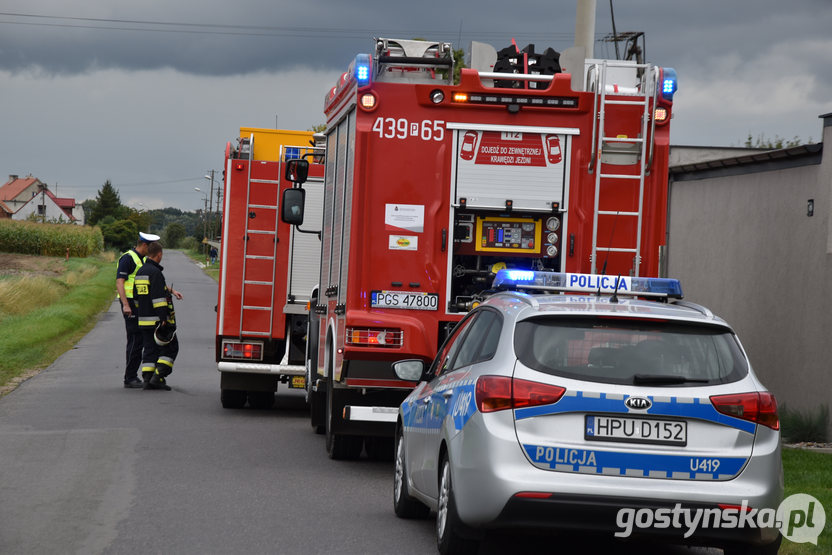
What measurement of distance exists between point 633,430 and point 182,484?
4312 mm

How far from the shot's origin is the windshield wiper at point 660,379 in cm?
614

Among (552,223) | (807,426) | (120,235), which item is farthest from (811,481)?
(120,235)

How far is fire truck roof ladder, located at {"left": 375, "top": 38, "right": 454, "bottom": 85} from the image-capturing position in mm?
10195

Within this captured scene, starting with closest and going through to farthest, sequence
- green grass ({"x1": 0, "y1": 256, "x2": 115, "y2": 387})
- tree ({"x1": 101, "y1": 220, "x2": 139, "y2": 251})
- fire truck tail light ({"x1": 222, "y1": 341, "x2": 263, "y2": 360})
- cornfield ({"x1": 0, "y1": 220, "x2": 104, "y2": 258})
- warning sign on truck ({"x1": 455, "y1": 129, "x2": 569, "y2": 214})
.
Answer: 1. warning sign on truck ({"x1": 455, "y1": 129, "x2": 569, "y2": 214})
2. fire truck tail light ({"x1": 222, "y1": 341, "x2": 263, "y2": 360})
3. green grass ({"x1": 0, "y1": 256, "x2": 115, "y2": 387})
4. cornfield ({"x1": 0, "y1": 220, "x2": 104, "y2": 258})
5. tree ({"x1": 101, "y1": 220, "x2": 139, "y2": 251})

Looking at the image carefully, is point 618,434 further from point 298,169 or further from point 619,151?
point 298,169

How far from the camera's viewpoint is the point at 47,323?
28891mm

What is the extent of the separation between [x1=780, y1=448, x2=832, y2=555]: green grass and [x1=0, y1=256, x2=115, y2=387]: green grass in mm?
11204

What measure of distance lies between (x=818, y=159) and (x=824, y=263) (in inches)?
48.2

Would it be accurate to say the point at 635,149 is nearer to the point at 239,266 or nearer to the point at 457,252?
the point at 457,252

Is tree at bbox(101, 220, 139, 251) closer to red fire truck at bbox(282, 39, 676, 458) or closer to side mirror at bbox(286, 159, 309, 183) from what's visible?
side mirror at bbox(286, 159, 309, 183)

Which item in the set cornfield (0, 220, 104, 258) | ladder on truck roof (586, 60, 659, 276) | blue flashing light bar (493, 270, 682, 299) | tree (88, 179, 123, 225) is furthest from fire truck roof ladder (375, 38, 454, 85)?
tree (88, 179, 123, 225)

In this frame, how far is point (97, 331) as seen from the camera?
29484mm

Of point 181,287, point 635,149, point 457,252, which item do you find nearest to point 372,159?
point 457,252

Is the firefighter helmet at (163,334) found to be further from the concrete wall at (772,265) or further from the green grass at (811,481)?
the green grass at (811,481)
